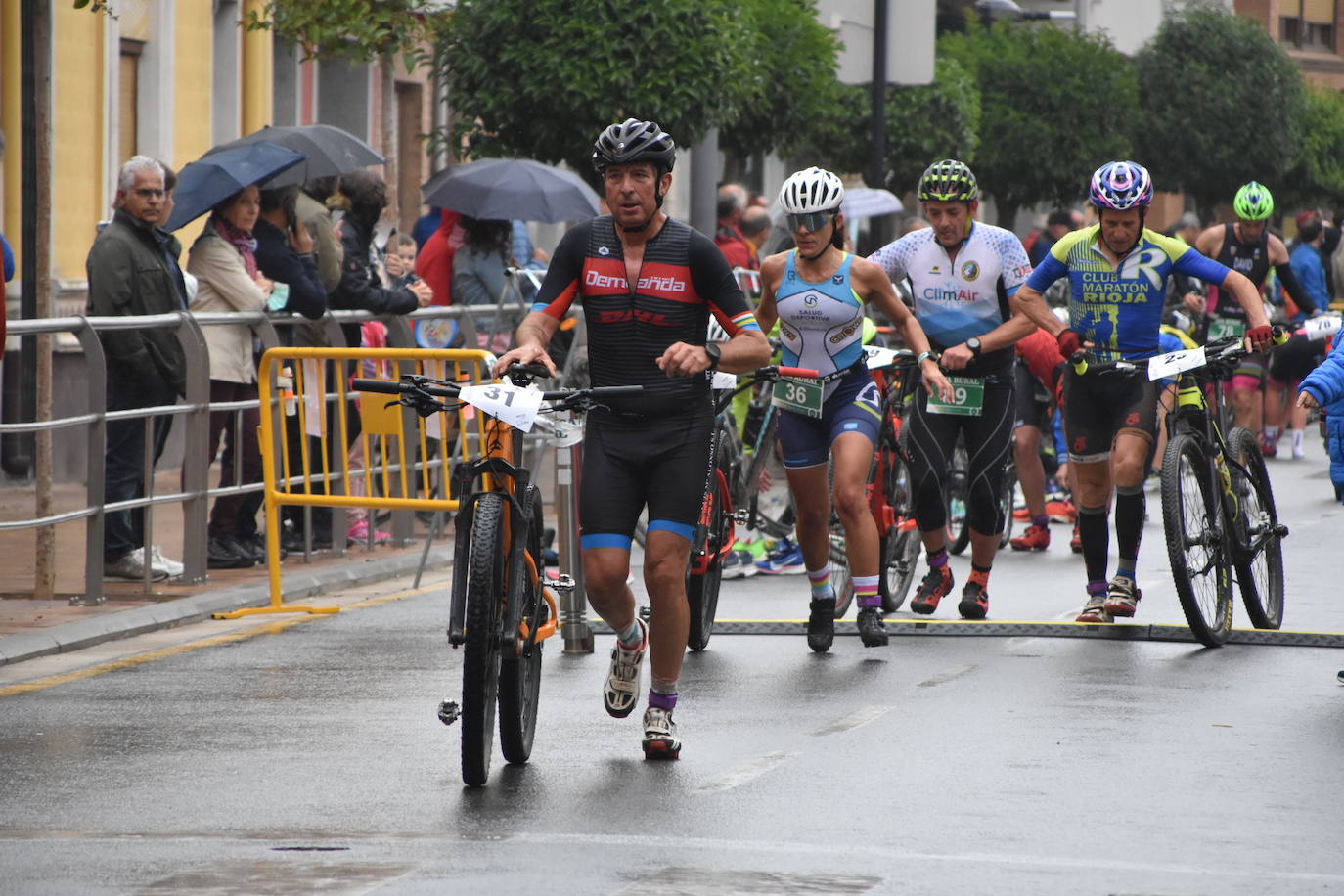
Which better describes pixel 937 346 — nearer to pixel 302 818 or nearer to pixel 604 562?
pixel 604 562

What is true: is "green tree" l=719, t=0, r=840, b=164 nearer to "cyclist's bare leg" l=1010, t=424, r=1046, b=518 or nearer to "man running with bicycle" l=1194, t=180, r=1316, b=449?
"man running with bicycle" l=1194, t=180, r=1316, b=449

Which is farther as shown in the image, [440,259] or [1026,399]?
[440,259]

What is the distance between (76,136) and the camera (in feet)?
65.6

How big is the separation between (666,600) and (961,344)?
3.68m

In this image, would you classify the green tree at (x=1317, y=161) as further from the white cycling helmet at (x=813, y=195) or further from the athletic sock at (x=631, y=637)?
the athletic sock at (x=631, y=637)

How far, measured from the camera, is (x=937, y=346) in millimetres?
11758

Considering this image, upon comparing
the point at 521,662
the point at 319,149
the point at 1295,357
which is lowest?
the point at 521,662

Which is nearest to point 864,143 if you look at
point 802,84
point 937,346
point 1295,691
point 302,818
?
point 802,84

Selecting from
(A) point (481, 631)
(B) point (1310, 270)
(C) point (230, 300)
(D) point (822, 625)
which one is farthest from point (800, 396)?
(B) point (1310, 270)

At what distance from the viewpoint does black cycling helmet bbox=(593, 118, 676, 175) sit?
26.3ft

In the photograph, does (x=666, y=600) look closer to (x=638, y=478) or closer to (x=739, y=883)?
(x=638, y=478)

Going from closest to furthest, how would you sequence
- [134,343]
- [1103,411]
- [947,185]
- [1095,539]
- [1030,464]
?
1. [1103,411]
2. [1095,539]
3. [947,185]
4. [134,343]
5. [1030,464]

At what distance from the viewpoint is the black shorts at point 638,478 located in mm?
8047

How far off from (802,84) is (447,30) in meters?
10.4
